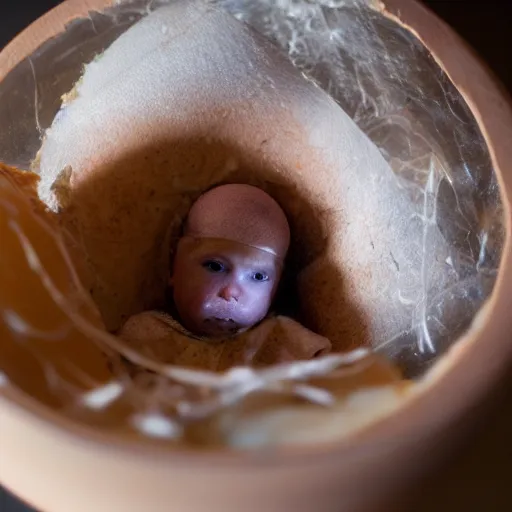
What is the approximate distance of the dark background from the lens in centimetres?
48

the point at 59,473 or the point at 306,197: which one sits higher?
the point at 306,197

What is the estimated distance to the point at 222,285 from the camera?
30.0 inches

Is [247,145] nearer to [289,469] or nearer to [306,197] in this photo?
[306,197]

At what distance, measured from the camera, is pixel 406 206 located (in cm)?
71

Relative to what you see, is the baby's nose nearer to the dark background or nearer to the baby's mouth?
the baby's mouth

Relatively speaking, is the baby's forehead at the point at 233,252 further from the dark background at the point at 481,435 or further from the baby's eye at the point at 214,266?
the dark background at the point at 481,435

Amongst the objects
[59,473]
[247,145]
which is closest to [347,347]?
[247,145]

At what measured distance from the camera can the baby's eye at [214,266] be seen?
778 mm

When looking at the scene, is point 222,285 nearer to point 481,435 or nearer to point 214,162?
point 214,162

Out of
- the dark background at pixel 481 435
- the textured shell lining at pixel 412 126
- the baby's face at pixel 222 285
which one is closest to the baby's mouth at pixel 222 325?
the baby's face at pixel 222 285

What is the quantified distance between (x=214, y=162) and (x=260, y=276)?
157 millimetres

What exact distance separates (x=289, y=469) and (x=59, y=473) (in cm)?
14

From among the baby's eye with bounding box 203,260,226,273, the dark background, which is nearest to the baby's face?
the baby's eye with bounding box 203,260,226,273

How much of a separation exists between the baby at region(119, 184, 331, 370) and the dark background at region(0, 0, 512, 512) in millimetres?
250
